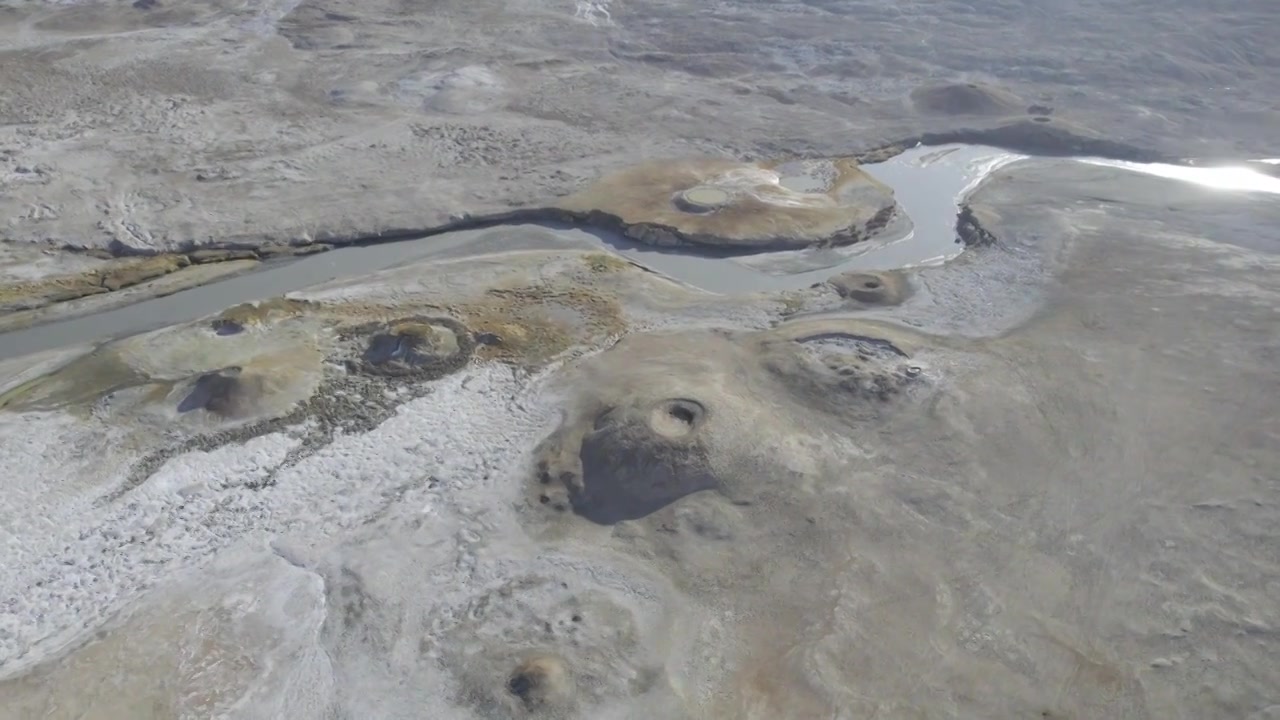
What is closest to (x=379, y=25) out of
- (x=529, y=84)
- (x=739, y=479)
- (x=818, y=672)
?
(x=529, y=84)

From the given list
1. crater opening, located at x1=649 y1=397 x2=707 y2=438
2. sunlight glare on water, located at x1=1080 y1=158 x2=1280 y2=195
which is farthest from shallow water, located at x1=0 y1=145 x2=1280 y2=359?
crater opening, located at x1=649 y1=397 x2=707 y2=438

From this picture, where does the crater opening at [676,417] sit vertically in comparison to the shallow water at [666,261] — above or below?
above

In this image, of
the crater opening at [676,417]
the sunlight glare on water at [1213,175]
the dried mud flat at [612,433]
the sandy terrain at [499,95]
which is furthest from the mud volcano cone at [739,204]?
the sunlight glare on water at [1213,175]

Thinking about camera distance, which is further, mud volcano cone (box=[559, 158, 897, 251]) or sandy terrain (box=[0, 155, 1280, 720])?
mud volcano cone (box=[559, 158, 897, 251])

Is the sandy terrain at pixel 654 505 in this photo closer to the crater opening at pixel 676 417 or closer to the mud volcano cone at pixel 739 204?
the crater opening at pixel 676 417

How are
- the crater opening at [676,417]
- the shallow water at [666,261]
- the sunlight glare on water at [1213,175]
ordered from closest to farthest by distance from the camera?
1. the crater opening at [676,417]
2. the shallow water at [666,261]
3. the sunlight glare on water at [1213,175]

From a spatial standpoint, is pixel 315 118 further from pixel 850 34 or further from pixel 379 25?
pixel 850 34

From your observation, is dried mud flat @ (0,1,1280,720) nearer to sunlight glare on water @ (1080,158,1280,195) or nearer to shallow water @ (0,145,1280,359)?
shallow water @ (0,145,1280,359)

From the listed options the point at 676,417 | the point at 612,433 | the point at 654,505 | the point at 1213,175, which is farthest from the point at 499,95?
the point at 1213,175
